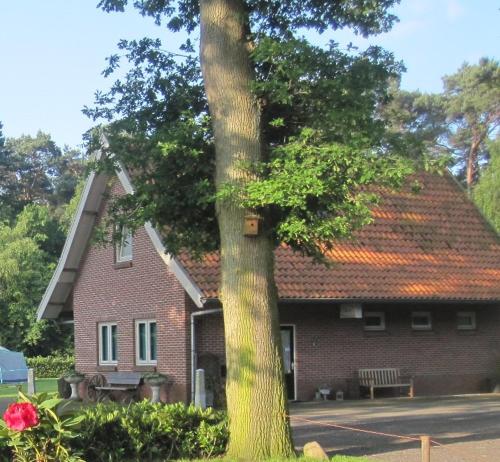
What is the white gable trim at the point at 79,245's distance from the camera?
23.2 metres

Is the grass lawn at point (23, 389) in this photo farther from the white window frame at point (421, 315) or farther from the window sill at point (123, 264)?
the white window frame at point (421, 315)

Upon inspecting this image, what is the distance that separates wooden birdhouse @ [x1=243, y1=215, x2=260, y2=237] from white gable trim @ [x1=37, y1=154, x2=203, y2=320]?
10.1 m

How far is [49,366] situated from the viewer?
49.5 m

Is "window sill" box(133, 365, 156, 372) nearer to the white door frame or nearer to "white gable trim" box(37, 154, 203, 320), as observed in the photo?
"white gable trim" box(37, 154, 203, 320)

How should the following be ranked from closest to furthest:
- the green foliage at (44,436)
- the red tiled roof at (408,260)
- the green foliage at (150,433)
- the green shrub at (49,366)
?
the green foliage at (44,436) → the green foliage at (150,433) → the red tiled roof at (408,260) → the green shrub at (49,366)

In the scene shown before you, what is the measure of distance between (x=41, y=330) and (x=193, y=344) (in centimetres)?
3251

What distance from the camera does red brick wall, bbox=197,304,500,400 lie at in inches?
924

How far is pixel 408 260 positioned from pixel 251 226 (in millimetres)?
14665

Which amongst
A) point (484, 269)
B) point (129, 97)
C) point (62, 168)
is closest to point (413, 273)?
point (484, 269)

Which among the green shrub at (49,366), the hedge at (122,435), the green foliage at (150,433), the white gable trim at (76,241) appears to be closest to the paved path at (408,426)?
the green foliage at (150,433)

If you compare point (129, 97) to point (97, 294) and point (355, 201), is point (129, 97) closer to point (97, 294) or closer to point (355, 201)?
point (355, 201)

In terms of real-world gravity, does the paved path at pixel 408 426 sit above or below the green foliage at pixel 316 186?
below

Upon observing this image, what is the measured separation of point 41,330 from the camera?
52406mm

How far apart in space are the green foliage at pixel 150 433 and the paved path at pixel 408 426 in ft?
6.16
